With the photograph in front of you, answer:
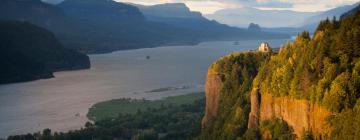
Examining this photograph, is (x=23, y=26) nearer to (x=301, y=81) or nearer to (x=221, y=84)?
(x=221, y=84)

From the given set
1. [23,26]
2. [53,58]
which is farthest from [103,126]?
[23,26]

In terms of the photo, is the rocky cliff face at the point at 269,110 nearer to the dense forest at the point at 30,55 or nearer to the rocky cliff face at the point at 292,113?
the rocky cliff face at the point at 292,113

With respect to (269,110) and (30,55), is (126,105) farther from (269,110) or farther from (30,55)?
(30,55)

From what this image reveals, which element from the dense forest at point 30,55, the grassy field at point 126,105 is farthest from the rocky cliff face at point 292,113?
the dense forest at point 30,55

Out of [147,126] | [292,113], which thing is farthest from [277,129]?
[147,126]

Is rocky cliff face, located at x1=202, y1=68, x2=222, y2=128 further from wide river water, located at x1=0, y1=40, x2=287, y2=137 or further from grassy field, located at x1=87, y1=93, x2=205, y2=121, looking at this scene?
grassy field, located at x1=87, y1=93, x2=205, y2=121

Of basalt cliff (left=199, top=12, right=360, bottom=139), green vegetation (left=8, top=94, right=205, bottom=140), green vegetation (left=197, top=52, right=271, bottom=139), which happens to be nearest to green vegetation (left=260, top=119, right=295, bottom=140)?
basalt cliff (left=199, top=12, right=360, bottom=139)
